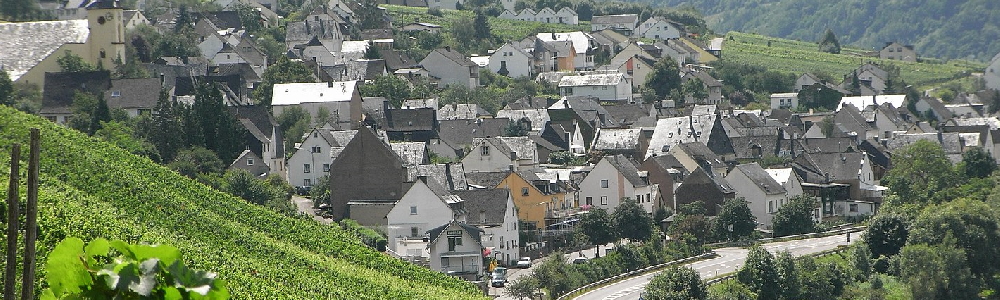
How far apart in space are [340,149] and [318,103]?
12.1 meters

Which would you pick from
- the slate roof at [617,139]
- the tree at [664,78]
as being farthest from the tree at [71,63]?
the tree at [664,78]

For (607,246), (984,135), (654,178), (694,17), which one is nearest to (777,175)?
(654,178)

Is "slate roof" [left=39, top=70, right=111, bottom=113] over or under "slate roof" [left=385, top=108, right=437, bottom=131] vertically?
over

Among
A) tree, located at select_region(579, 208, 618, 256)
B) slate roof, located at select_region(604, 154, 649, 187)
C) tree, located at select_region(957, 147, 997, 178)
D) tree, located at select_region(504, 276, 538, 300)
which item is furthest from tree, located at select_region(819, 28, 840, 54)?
tree, located at select_region(504, 276, 538, 300)

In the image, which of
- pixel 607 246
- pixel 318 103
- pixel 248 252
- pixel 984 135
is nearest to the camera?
pixel 248 252

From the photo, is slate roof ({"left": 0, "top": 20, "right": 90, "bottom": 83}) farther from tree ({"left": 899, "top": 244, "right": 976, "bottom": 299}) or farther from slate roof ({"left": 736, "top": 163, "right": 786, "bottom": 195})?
tree ({"left": 899, "top": 244, "right": 976, "bottom": 299})

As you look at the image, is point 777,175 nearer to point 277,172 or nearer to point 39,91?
point 277,172

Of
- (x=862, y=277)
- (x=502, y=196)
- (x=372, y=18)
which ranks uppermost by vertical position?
(x=372, y=18)

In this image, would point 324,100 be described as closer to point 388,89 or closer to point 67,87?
point 388,89

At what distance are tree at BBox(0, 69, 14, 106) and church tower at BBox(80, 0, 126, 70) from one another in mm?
8184

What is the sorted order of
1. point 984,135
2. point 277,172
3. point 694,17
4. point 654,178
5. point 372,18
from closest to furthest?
point 277,172, point 654,178, point 984,135, point 372,18, point 694,17

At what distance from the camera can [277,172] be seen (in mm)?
57219

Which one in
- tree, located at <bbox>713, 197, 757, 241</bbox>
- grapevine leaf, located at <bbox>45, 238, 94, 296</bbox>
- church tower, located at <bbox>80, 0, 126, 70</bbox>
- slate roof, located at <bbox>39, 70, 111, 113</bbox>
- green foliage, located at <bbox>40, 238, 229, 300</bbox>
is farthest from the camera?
church tower, located at <bbox>80, 0, 126, 70</bbox>

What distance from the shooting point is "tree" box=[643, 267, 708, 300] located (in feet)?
135
